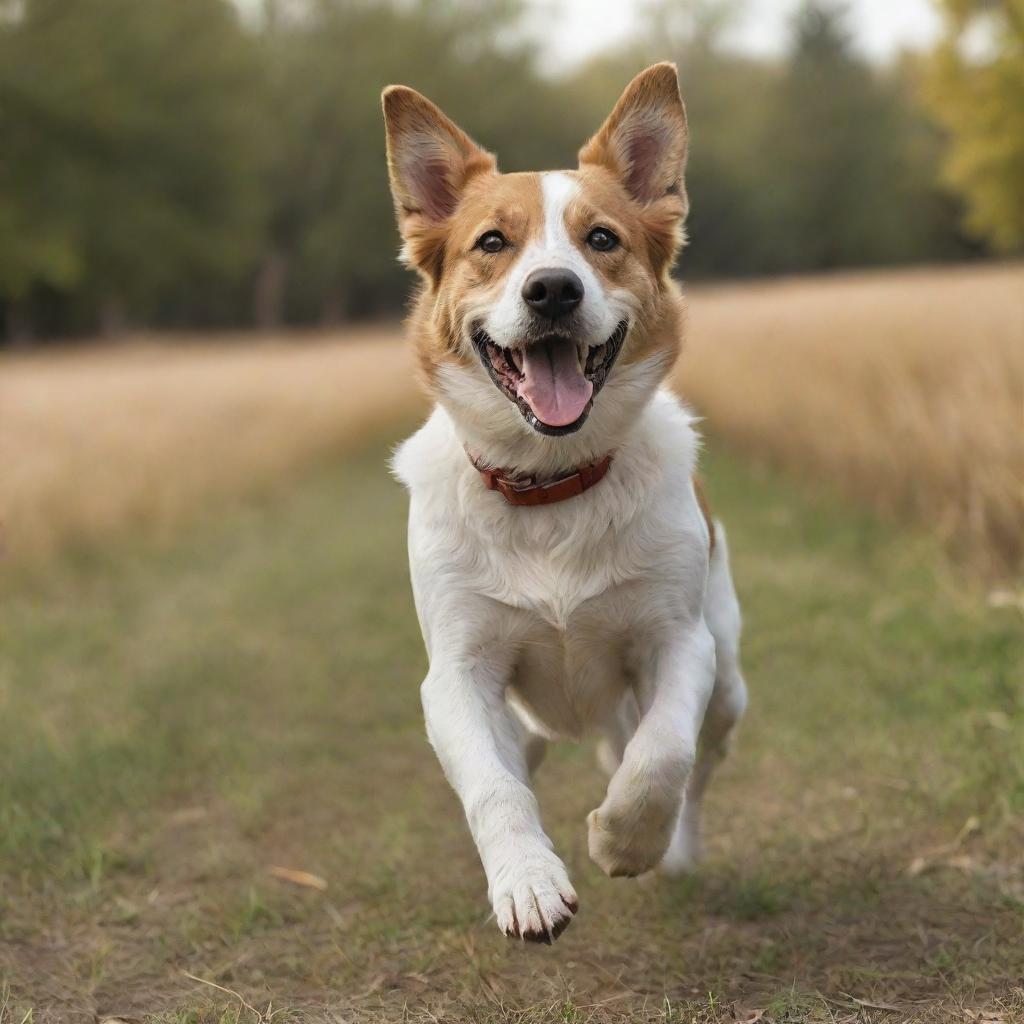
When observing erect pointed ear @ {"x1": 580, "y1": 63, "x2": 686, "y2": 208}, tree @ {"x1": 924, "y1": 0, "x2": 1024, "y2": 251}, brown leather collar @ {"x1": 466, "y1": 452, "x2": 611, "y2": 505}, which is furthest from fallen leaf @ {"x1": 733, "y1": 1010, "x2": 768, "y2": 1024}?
tree @ {"x1": 924, "y1": 0, "x2": 1024, "y2": 251}

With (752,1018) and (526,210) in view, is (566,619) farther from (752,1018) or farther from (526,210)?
(526,210)

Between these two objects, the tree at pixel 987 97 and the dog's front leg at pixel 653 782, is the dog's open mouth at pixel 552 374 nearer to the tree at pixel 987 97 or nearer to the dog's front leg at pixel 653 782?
the dog's front leg at pixel 653 782

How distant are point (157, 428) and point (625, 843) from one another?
31.8 feet

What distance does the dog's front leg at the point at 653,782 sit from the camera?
9.69 ft

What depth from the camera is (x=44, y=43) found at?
1083 inches

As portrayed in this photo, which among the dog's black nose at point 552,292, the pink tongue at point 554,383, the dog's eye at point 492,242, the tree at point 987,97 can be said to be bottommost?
the pink tongue at point 554,383

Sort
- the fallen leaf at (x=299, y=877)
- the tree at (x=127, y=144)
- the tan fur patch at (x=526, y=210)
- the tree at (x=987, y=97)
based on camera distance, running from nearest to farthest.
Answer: the tan fur patch at (x=526, y=210)
the fallen leaf at (x=299, y=877)
the tree at (x=987, y=97)
the tree at (x=127, y=144)

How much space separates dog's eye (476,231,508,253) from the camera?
3580mm

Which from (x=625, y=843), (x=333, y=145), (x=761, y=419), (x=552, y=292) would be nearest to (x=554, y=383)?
(x=552, y=292)

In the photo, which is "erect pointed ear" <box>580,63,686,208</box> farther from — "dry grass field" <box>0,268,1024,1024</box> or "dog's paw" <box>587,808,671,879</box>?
"dog's paw" <box>587,808,671,879</box>

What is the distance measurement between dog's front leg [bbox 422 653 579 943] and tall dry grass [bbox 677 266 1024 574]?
89.1 inches

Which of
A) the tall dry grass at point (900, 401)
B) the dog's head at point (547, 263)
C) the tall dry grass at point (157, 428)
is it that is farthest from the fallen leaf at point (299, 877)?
the tall dry grass at point (900, 401)

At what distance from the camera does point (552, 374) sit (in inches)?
133

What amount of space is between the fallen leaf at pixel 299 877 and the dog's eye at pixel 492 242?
202cm
